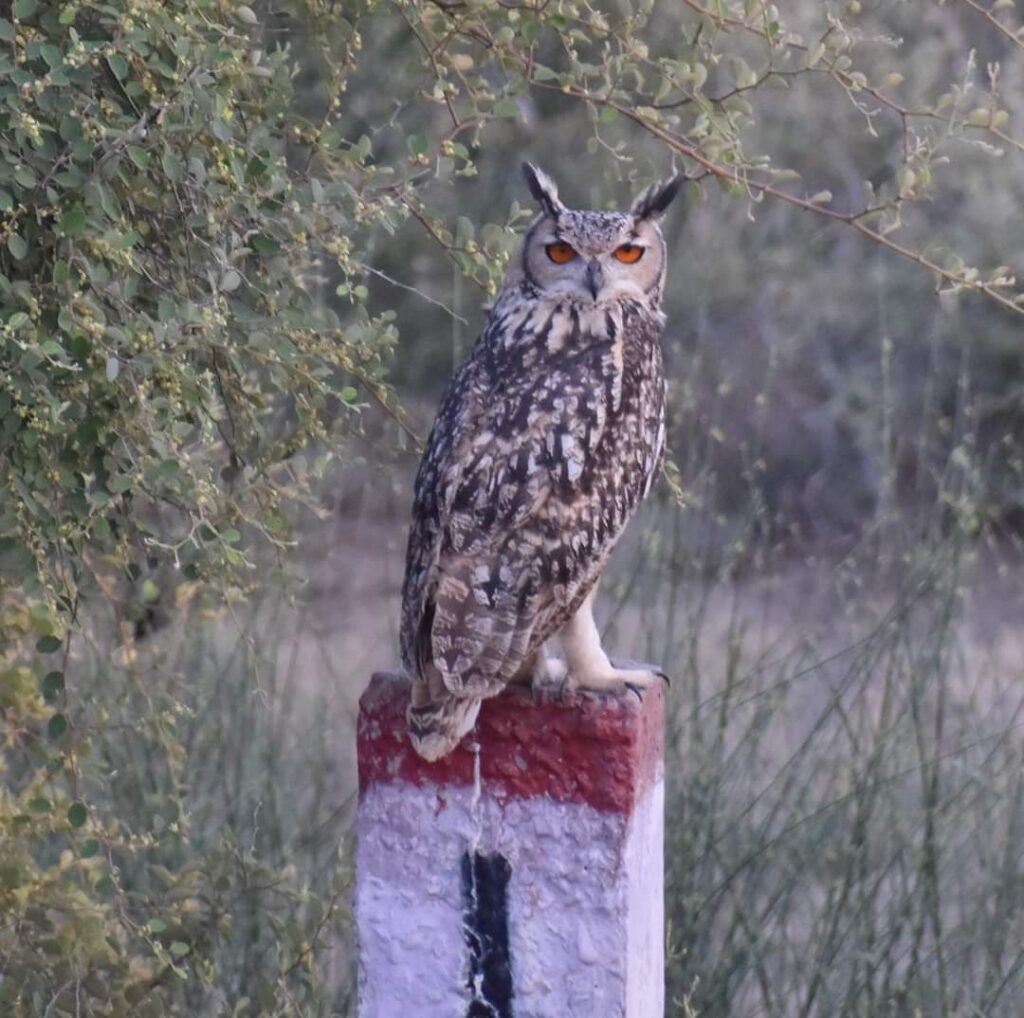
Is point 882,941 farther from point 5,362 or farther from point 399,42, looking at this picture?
point 399,42

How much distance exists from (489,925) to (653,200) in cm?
127

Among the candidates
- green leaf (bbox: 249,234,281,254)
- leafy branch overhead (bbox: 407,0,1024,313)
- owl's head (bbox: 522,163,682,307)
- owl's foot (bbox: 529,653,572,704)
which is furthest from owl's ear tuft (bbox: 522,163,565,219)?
owl's foot (bbox: 529,653,572,704)

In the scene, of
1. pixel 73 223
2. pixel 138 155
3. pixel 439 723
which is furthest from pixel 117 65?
pixel 439 723

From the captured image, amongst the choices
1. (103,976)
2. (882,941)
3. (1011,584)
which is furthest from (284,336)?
(1011,584)

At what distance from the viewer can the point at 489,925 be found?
2057mm

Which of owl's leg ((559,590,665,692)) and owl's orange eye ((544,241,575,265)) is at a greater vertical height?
owl's orange eye ((544,241,575,265))

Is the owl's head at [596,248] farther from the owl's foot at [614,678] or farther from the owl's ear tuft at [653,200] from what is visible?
the owl's foot at [614,678]

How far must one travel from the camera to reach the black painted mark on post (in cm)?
205

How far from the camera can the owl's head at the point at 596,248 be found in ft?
9.01

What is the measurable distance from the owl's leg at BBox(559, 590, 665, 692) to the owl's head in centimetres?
53

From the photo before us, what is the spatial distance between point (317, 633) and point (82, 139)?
2142 millimetres

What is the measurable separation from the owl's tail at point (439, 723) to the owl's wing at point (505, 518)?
9 cm

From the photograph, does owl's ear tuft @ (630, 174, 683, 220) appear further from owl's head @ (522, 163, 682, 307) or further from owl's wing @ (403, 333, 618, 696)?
owl's wing @ (403, 333, 618, 696)

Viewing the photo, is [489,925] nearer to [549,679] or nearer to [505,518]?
[549,679]
